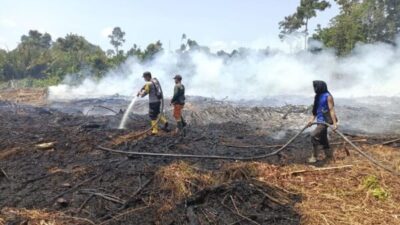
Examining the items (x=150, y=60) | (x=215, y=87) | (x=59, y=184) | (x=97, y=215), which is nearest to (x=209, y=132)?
(x=59, y=184)

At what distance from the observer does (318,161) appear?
300 inches

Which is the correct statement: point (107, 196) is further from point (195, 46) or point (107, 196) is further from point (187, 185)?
point (195, 46)

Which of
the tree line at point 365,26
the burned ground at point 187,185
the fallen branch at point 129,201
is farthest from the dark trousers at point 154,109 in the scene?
the tree line at point 365,26

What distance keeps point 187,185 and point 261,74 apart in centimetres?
3264

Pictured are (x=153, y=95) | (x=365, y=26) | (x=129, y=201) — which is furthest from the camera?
(x=365, y=26)

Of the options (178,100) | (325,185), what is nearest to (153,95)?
(178,100)

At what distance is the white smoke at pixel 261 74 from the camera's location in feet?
105

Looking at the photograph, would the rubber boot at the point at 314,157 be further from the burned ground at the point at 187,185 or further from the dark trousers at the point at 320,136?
the burned ground at the point at 187,185

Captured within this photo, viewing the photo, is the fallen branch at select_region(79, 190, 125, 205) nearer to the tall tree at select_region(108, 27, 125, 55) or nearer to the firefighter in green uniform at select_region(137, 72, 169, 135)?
the firefighter in green uniform at select_region(137, 72, 169, 135)

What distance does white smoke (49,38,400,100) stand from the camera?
32.0 m

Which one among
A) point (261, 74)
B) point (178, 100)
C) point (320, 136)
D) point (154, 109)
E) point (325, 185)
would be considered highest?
point (261, 74)

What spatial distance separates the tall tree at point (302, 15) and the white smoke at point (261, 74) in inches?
123

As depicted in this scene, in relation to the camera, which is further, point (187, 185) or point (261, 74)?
point (261, 74)

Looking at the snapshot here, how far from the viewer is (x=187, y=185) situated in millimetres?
6133
